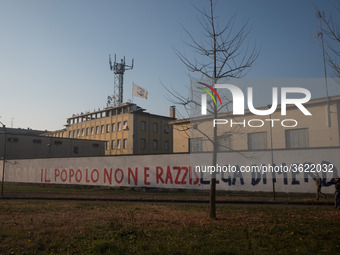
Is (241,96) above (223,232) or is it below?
A: above

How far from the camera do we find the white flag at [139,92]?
73.2 meters

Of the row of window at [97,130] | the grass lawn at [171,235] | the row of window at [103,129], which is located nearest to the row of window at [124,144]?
the row of window at [103,129]

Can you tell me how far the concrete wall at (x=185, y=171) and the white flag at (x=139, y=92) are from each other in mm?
36441

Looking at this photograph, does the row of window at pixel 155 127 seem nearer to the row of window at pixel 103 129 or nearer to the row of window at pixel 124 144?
the row of window at pixel 103 129

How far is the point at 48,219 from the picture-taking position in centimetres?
1137

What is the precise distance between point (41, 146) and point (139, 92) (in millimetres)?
26875

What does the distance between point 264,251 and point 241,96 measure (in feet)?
28.7

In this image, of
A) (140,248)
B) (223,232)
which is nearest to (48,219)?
(140,248)

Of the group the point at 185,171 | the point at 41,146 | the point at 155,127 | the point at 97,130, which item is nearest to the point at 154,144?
the point at 155,127

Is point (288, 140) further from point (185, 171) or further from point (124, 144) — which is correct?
point (124, 144)

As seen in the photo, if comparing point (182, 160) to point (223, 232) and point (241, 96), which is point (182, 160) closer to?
point (241, 96)

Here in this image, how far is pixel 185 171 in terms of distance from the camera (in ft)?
90.8

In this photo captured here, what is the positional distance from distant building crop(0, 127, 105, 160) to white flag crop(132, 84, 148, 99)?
614 inches

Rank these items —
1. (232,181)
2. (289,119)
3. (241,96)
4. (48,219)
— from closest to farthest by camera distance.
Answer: (48,219) < (241,96) < (232,181) < (289,119)
